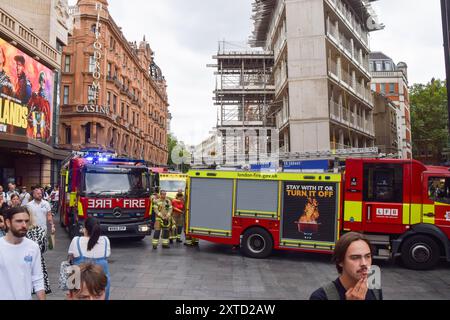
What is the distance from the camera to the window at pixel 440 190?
31.9ft

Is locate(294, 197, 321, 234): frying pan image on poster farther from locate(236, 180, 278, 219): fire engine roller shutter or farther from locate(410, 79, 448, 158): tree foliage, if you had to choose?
locate(410, 79, 448, 158): tree foliage

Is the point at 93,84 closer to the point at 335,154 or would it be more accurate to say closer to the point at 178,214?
the point at 335,154

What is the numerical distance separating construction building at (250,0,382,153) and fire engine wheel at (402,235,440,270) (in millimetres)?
12422

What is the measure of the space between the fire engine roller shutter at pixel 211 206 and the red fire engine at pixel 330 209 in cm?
3

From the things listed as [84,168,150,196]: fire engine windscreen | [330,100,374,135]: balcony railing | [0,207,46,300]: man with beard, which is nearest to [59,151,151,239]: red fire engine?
[84,168,150,196]: fire engine windscreen

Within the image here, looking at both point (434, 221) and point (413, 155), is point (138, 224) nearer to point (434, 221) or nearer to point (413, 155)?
point (434, 221)

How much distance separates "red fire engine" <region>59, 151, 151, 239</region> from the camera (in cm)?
1162

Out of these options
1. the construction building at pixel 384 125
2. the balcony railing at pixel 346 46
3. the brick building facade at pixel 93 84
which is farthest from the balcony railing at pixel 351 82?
the brick building facade at pixel 93 84

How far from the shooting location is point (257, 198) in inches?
430

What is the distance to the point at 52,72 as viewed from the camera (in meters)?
25.5

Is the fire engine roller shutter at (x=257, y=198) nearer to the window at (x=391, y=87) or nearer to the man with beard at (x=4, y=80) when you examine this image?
the man with beard at (x=4, y=80)

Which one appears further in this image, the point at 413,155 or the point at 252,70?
the point at 413,155
